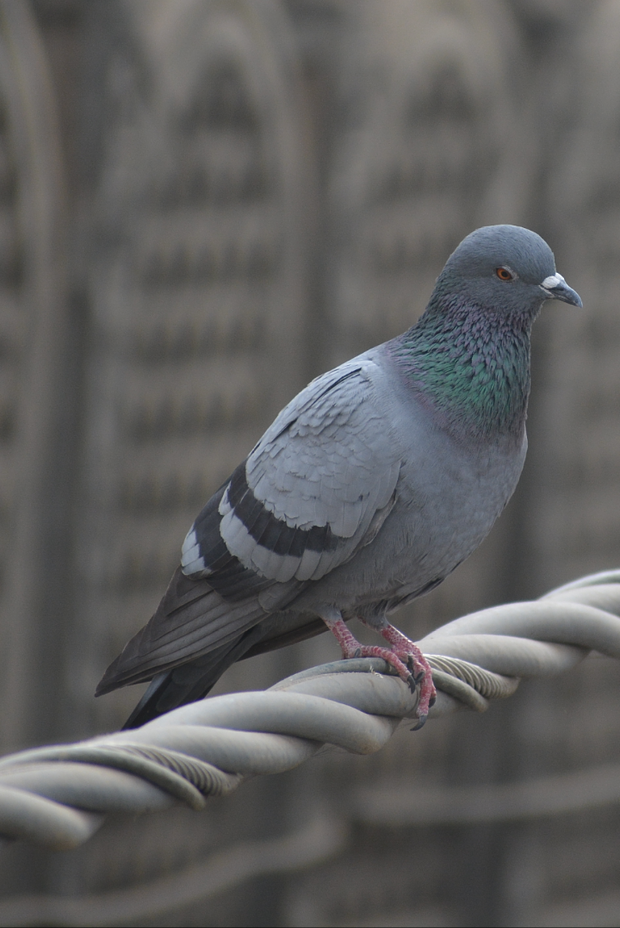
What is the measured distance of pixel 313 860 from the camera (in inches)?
299

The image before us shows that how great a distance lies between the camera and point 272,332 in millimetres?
6844

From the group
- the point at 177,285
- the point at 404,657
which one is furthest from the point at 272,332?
the point at 404,657

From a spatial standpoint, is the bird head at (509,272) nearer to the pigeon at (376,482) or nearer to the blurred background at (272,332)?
the pigeon at (376,482)

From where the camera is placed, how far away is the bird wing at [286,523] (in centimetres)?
298

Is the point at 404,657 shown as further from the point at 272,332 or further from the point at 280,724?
the point at 272,332

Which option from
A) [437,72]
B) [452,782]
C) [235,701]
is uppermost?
[437,72]

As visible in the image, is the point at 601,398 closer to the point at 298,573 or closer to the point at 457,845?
the point at 457,845

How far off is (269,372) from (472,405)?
3.98 meters

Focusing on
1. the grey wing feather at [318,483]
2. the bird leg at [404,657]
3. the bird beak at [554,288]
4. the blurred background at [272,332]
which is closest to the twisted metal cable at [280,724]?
the bird leg at [404,657]

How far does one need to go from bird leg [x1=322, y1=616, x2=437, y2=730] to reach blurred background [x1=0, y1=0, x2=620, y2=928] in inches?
130

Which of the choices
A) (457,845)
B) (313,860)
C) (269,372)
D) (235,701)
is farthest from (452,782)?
(235,701)

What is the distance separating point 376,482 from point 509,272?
748 mm

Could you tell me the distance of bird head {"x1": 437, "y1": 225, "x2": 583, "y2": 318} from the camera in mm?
3104

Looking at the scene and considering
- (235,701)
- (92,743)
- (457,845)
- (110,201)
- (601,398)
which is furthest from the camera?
(457,845)
